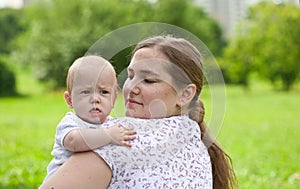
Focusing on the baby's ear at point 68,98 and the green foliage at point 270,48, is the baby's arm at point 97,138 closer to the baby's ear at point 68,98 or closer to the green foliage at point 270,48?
the baby's ear at point 68,98

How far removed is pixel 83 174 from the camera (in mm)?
1641

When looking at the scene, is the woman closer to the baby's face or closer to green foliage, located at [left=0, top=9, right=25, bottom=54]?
the baby's face

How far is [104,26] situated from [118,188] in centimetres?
1905

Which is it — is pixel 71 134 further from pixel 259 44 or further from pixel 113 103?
pixel 259 44

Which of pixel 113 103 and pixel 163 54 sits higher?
pixel 163 54

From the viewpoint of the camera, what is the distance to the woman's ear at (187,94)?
182 cm

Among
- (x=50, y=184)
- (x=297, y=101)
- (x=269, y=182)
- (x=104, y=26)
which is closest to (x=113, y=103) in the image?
(x=50, y=184)

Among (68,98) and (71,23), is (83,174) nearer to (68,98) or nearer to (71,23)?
(68,98)

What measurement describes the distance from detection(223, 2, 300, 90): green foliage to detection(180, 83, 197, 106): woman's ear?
19.7 m

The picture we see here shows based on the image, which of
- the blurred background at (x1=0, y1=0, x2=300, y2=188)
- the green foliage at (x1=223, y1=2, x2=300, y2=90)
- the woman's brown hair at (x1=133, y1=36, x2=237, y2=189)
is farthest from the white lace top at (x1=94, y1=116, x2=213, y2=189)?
the green foliage at (x1=223, y1=2, x2=300, y2=90)

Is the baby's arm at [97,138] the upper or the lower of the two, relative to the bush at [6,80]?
upper

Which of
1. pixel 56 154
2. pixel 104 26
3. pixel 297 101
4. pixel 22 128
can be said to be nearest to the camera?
pixel 56 154

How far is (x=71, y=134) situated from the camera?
1680 mm

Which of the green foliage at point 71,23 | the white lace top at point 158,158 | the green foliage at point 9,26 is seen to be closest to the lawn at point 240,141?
the white lace top at point 158,158
